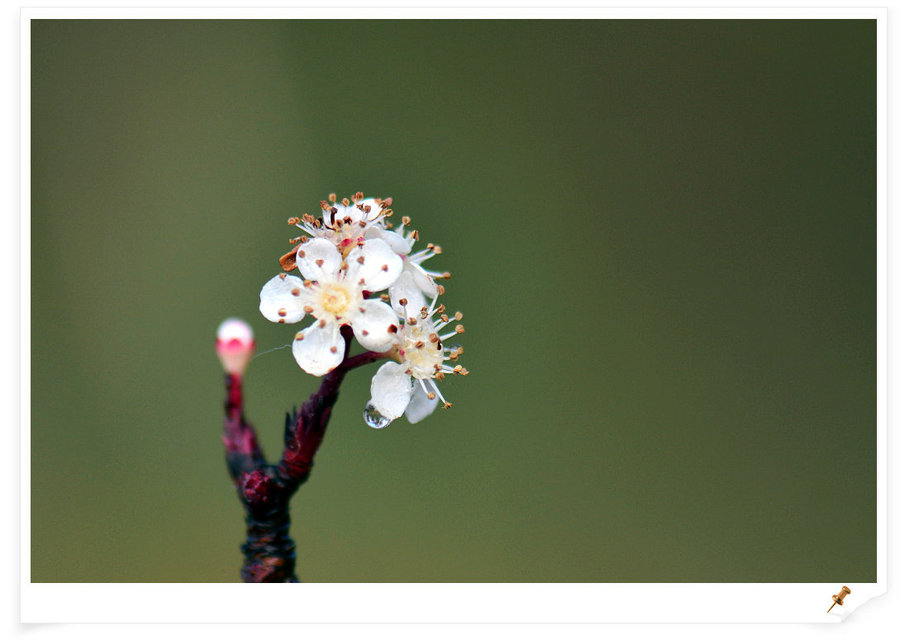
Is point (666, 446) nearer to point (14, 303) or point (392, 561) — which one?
point (392, 561)

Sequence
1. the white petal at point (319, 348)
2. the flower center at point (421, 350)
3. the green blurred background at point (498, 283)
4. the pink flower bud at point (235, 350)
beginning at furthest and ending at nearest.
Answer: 1. the green blurred background at point (498, 283)
2. the pink flower bud at point (235, 350)
3. the flower center at point (421, 350)
4. the white petal at point (319, 348)

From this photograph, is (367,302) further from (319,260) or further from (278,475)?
(278,475)

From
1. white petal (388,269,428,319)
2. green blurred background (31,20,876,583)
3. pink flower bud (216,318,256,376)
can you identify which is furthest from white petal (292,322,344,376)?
green blurred background (31,20,876,583)

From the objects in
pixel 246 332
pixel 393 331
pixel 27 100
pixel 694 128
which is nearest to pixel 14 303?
pixel 27 100

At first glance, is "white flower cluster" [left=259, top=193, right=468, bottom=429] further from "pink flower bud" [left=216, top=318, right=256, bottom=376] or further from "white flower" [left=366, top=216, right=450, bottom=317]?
"pink flower bud" [left=216, top=318, right=256, bottom=376]
